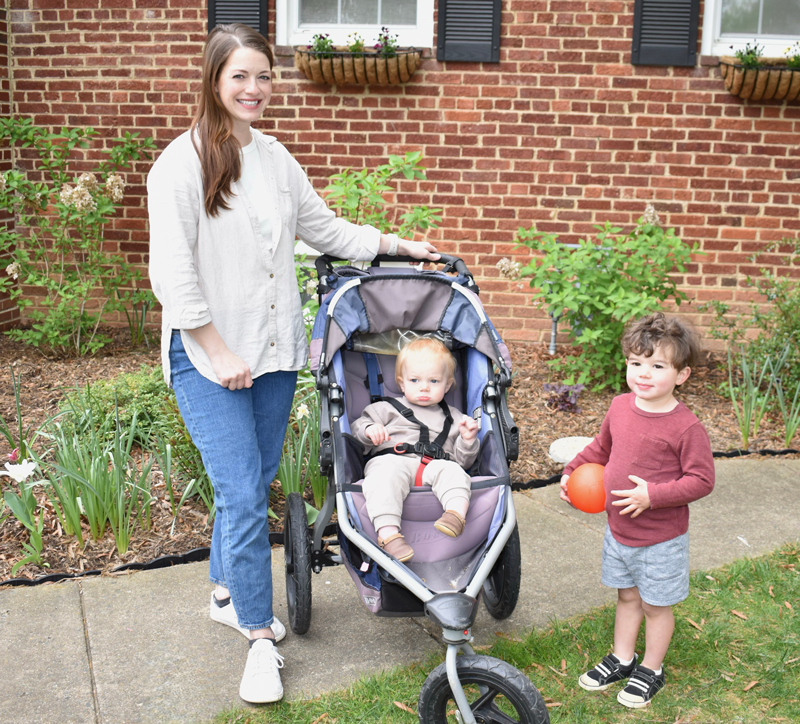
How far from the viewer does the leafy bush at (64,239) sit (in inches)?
237

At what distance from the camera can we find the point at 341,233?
326cm

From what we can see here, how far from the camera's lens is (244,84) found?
103 inches

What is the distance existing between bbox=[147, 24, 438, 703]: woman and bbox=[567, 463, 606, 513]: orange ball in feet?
3.30

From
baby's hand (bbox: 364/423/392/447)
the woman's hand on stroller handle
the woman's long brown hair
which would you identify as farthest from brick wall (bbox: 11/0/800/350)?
the woman's long brown hair

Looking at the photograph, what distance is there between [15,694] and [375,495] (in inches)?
52.4

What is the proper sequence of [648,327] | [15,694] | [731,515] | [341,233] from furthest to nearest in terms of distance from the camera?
[731,515] → [341,233] → [15,694] → [648,327]

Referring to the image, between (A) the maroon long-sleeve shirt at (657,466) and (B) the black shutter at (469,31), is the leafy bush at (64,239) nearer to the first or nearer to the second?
(B) the black shutter at (469,31)

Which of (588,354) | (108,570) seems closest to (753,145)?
(588,354)

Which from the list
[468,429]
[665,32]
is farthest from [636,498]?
[665,32]

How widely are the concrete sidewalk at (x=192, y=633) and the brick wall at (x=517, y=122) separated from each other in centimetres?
306

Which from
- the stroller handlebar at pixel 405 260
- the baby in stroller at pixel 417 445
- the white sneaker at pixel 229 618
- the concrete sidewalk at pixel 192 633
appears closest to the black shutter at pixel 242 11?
the stroller handlebar at pixel 405 260

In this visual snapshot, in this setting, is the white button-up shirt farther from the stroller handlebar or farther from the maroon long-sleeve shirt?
the maroon long-sleeve shirt

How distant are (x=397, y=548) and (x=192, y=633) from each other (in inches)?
39.7

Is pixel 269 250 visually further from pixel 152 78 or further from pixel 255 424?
pixel 152 78
